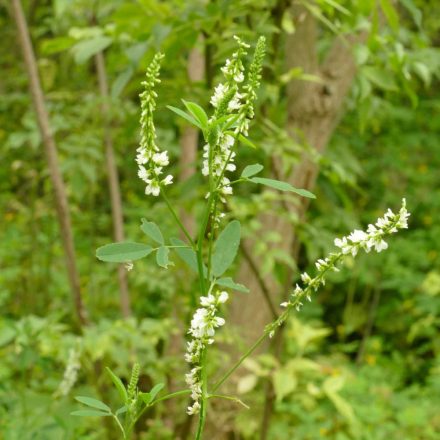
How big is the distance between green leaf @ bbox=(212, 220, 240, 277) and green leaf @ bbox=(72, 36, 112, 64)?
1.08 metres

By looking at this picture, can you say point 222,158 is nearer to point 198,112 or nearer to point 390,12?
point 198,112

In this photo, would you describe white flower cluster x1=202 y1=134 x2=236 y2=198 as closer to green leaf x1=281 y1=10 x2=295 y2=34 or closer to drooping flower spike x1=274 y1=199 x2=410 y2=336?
drooping flower spike x1=274 y1=199 x2=410 y2=336

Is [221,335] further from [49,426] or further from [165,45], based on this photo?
[165,45]

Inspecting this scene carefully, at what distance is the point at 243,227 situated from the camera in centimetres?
208

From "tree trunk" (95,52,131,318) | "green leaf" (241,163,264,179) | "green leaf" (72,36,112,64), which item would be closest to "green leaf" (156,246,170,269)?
"green leaf" (241,163,264,179)

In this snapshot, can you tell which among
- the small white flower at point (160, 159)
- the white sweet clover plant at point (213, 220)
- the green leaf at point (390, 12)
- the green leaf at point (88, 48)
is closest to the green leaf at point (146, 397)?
the white sweet clover plant at point (213, 220)

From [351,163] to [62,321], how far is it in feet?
6.29

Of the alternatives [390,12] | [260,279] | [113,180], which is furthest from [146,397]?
[113,180]

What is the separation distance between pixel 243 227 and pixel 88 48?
2.22ft

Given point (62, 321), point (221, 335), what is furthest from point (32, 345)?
point (62, 321)

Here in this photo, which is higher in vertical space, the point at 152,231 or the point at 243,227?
the point at 152,231

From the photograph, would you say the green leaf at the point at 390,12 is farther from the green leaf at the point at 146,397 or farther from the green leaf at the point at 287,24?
the green leaf at the point at 146,397

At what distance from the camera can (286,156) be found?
1.83 metres

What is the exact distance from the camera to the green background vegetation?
1771 millimetres
